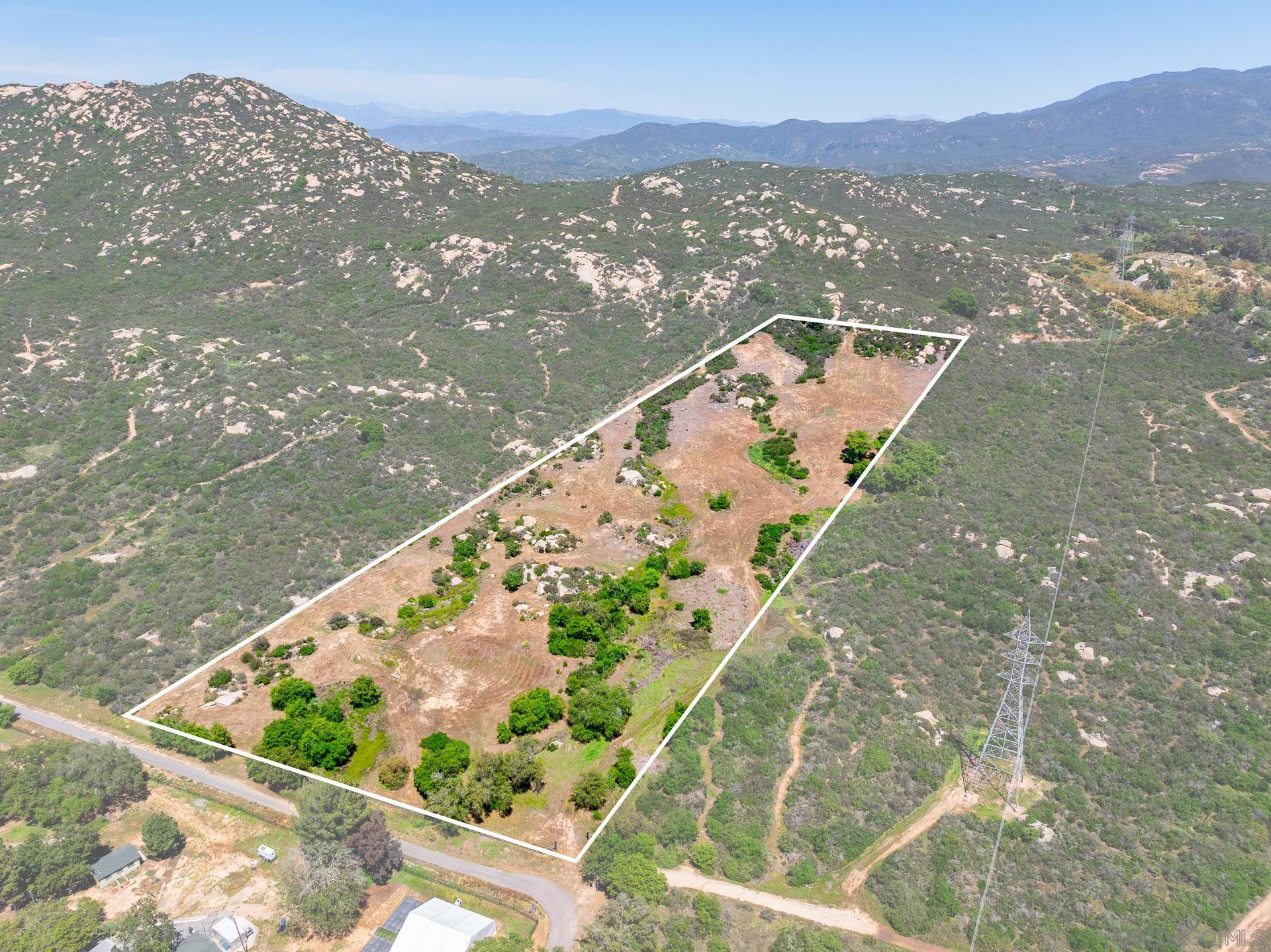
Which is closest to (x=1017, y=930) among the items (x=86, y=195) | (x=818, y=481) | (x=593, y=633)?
(x=818, y=481)

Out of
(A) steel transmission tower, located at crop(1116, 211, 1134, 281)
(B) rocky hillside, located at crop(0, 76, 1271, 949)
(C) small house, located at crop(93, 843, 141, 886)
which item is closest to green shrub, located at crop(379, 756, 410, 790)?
(B) rocky hillside, located at crop(0, 76, 1271, 949)

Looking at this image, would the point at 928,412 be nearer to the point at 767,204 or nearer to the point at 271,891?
the point at 271,891

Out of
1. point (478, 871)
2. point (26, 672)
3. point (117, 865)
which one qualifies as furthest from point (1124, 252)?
point (26, 672)

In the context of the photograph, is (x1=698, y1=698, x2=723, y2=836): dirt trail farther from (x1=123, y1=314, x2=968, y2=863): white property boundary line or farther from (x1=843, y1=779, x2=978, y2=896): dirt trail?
(x1=843, y1=779, x2=978, y2=896): dirt trail

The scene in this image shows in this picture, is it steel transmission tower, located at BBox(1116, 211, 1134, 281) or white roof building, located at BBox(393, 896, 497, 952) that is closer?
white roof building, located at BBox(393, 896, 497, 952)

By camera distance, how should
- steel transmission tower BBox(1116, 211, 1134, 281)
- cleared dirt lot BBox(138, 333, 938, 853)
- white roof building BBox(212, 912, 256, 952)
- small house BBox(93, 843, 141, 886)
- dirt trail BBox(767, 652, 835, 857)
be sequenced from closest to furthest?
cleared dirt lot BBox(138, 333, 938, 853)
dirt trail BBox(767, 652, 835, 857)
white roof building BBox(212, 912, 256, 952)
small house BBox(93, 843, 141, 886)
steel transmission tower BBox(1116, 211, 1134, 281)

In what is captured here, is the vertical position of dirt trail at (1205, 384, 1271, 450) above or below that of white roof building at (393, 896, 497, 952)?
above

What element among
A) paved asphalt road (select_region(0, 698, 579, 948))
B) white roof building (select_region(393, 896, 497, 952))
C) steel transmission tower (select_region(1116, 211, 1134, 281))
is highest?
steel transmission tower (select_region(1116, 211, 1134, 281))
